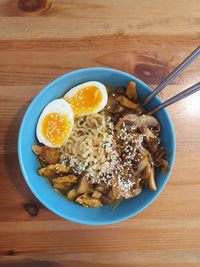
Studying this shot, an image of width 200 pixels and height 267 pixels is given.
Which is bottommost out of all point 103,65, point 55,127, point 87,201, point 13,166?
point 87,201

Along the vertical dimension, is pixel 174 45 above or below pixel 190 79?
above

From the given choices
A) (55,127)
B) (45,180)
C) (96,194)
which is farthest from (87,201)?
(55,127)

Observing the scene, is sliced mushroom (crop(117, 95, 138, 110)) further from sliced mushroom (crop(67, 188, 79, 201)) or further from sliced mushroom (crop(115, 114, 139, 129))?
sliced mushroom (crop(67, 188, 79, 201))

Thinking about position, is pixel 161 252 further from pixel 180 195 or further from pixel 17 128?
pixel 17 128

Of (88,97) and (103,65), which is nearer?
(88,97)

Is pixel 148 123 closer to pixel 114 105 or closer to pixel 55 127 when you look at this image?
pixel 114 105

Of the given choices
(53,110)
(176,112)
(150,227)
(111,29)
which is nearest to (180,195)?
(150,227)

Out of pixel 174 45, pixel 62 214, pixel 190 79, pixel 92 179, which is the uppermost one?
pixel 174 45

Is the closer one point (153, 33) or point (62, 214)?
point (62, 214)
